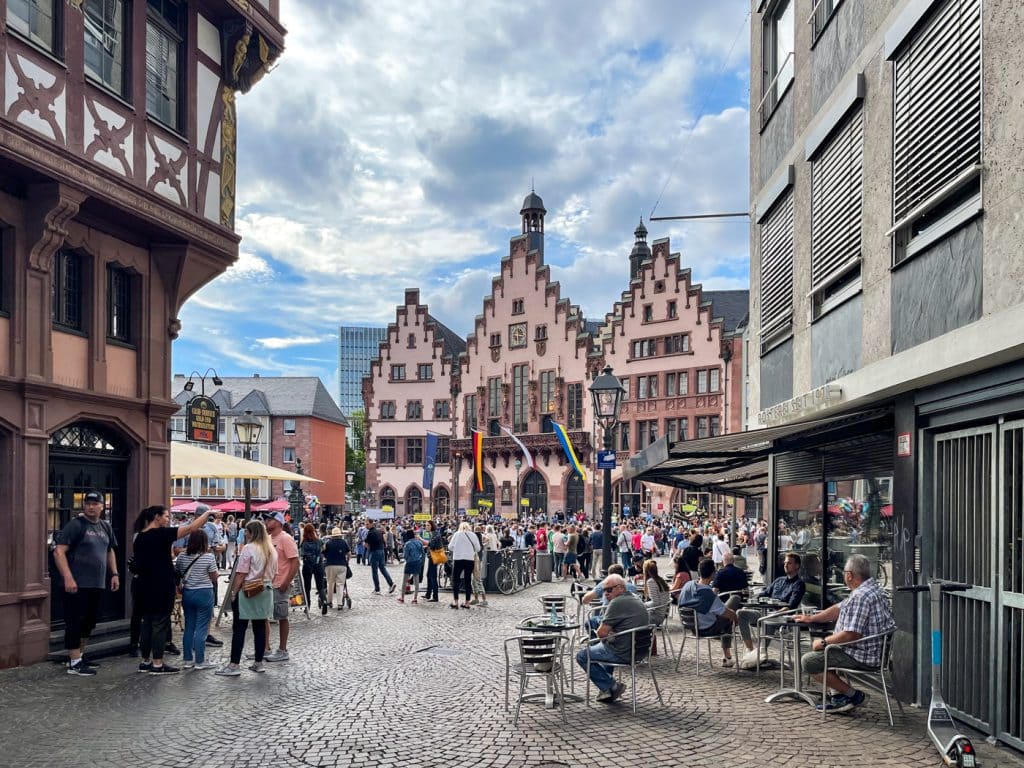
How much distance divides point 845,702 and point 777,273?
7.68 meters

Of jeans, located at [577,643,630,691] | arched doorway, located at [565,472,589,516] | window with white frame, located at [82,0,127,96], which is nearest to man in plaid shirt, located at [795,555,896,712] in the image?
jeans, located at [577,643,630,691]

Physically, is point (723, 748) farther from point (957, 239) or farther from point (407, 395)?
point (407, 395)

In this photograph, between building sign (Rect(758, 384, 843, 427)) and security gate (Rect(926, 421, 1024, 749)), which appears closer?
security gate (Rect(926, 421, 1024, 749))

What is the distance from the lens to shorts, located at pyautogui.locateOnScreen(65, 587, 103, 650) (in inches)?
425

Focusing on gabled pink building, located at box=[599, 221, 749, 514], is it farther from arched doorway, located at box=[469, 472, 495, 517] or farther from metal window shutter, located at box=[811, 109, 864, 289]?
metal window shutter, located at box=[811, 109, 864, 289]

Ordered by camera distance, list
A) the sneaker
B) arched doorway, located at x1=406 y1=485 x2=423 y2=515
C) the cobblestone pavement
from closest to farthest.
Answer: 1. the cobblestone pavement
2. the sneaker
3. arched doorway, located at x1=406 y1=485 x2=423 y2=515

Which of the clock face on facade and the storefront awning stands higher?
Result: the clock face on facade

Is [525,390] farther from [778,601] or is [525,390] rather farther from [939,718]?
[939,718]

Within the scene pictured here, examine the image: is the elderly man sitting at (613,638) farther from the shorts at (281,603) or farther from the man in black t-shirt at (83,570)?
the man in black t-shirt at (83,570)

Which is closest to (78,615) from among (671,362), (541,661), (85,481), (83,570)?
(83,570)

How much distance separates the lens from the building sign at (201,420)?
17703 millimetres

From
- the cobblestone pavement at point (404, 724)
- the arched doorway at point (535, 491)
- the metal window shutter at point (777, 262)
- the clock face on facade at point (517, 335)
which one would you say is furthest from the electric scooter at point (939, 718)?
the clock face on facade at point (517, 335)

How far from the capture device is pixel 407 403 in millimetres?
66812

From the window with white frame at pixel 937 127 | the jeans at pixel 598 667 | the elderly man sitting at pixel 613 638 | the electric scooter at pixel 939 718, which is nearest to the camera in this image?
the electric scooter at pixel 939 718
